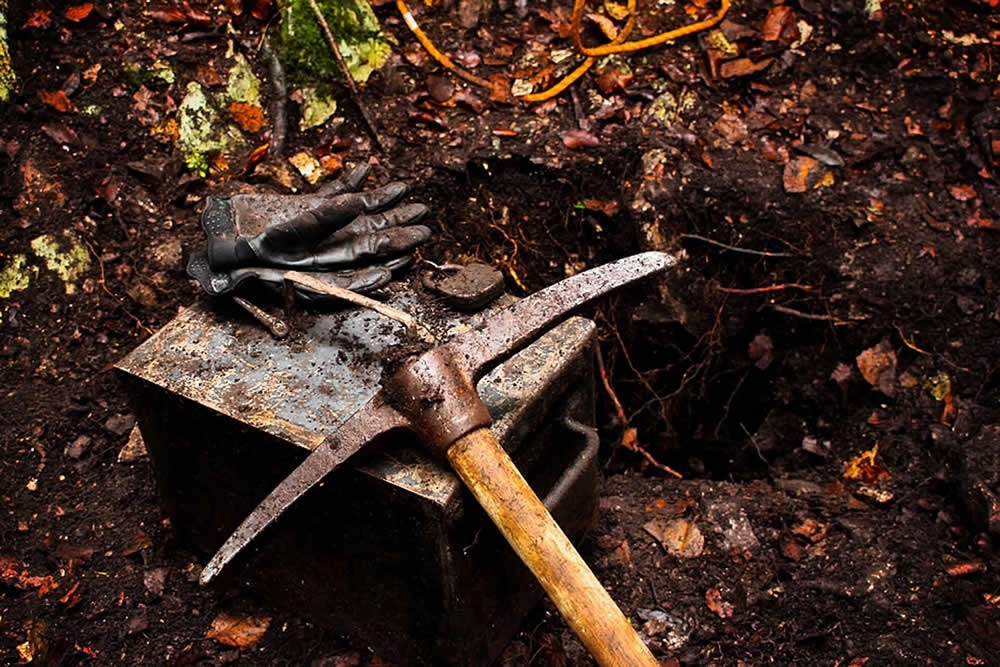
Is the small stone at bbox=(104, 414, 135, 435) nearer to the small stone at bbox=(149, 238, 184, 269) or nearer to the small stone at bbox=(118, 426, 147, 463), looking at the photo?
the small stone at bbox=(118, 426, 147, 463)

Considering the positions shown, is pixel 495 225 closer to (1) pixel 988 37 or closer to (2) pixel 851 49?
(2) pixel 851 49

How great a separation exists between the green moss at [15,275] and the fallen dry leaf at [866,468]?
3.09 m

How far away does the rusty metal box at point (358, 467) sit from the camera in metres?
2.36

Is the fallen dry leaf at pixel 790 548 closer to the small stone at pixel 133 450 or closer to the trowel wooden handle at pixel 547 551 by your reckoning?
the trowel wooden handle at pixel 547 551

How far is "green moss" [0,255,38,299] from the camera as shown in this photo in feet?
11.0

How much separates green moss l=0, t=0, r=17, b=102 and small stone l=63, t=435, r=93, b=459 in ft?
4.48

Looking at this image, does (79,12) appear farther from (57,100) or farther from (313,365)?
(313,365)

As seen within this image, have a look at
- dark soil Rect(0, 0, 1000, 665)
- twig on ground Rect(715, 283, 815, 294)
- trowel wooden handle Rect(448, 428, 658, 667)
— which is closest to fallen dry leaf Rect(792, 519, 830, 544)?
dark soil Rect(0, 0, 1000, 665)

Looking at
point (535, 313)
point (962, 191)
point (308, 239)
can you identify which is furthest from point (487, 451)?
point (962, 191)

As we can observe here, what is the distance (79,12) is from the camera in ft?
12.2

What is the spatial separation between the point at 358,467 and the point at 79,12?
8.32ft

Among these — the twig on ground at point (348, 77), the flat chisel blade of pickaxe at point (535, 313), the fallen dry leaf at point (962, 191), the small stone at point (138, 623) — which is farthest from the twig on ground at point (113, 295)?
the fallen dry leaf at point (962, 191)

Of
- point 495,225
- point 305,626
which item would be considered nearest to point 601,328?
point 495,225

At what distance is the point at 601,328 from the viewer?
3.86m
